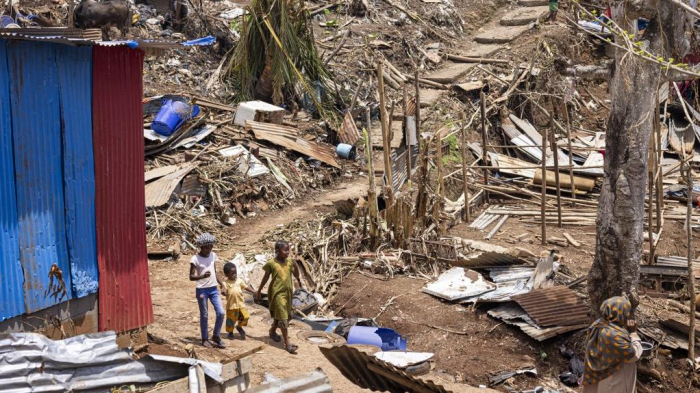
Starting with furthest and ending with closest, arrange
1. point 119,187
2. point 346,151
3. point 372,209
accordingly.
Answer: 1. point 346,151
2. point 372,209
3. point 119,187

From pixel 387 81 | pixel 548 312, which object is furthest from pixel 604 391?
pixel 387 81

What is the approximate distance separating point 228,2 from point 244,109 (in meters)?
5.77

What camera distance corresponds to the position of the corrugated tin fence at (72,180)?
649cm

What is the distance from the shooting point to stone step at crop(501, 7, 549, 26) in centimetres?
2356

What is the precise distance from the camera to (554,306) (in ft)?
32.4

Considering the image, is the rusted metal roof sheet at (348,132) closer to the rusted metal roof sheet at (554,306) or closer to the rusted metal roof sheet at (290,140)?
the rusted metal roof sheet at (290,140)

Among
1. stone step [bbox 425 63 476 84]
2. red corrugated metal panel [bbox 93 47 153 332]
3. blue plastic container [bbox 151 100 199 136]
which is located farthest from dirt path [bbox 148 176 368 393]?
stone step [bbox 425 63 476 84]

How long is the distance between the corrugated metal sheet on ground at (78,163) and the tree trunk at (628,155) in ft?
16.9

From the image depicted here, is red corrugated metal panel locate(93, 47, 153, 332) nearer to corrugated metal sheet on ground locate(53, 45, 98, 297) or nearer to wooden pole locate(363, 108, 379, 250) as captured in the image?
corrugated metal sheet on ground locate(53, 45, 98, 297)

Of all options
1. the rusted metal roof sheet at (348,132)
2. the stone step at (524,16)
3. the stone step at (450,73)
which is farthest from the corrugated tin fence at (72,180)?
the stone step at (524,16)

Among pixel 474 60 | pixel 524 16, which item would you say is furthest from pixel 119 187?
pixel 524 16

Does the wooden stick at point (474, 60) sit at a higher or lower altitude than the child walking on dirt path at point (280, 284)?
higher

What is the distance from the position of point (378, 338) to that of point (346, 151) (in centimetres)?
756

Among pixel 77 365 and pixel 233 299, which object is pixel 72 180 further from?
pixel 233 299
